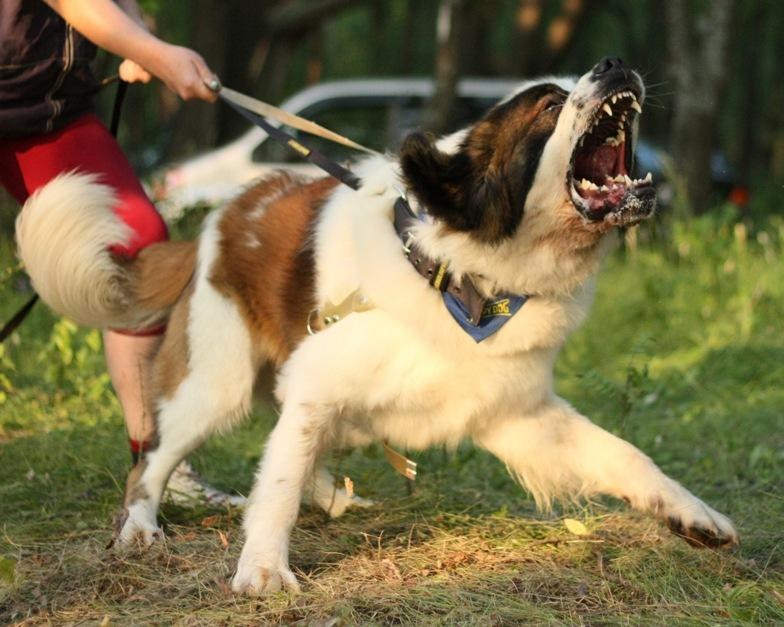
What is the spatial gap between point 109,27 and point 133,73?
0.42 meters

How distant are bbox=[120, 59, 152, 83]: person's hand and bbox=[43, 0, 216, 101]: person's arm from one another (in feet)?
0.93

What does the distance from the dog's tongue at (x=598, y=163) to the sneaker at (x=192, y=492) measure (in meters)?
1.76

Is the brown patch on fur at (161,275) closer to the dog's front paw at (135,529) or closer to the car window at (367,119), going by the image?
the dog's front paw at (135,529)

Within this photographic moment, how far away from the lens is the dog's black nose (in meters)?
3.36

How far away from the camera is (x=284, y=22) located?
1683 cm

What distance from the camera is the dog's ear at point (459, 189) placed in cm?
350

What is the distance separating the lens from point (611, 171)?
368cm

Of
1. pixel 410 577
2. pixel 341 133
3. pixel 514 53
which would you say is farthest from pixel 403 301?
pixel 514 53

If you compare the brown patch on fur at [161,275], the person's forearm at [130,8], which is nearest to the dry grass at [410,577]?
the brown patch on fur at [161,275]

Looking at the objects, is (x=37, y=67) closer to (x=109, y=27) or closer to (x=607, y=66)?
(x=109, y=27)

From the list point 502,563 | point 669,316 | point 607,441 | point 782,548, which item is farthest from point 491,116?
point 669,316

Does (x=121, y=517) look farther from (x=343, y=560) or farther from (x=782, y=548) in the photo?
(x=782, y=548)

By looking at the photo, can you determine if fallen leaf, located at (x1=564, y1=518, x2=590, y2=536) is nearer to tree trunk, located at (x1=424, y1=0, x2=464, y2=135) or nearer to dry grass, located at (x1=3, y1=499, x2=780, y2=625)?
dry grass, located at (x1=3, y1=499, x2=780, y2=625)

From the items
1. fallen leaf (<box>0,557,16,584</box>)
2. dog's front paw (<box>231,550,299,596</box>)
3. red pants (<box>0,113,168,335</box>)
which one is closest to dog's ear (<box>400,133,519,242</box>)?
dog's front paw (<box>231,550,299,596</box>)
